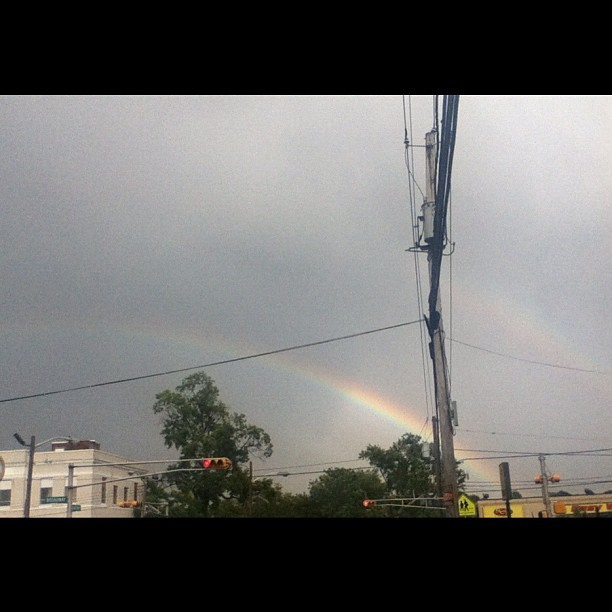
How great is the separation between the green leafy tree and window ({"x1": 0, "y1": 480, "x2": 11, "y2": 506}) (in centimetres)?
1310

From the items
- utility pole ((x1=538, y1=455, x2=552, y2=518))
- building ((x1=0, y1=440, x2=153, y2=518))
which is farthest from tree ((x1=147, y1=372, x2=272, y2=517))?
utility pole ((x1=538, y1=455, x2=552, y2=518))

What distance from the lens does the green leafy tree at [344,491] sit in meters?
28.4

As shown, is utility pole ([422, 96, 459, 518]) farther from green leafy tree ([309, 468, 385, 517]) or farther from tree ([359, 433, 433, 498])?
tree ([359, 433, 433, 498])

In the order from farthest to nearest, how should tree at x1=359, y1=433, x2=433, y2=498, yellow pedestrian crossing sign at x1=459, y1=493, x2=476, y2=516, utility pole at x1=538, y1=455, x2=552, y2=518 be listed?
1. tree at x1=359, y1=433, x2=433, y2=498
2. utility pole at x1=538, y1=455, x2=552, y2=518
3. yellow pedestrian crossing sign at x1=459, y1=493, x2=476, y2=516

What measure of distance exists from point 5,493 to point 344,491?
15.0 metres

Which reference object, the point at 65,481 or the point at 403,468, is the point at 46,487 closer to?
the point at 65,481

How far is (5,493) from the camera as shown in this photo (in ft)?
96.7

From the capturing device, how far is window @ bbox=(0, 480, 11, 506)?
28.7m

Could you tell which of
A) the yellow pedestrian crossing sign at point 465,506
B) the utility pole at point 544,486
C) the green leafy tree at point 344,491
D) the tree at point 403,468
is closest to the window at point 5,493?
the green leafy tree at point 344,491

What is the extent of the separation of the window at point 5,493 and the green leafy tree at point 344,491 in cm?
1310

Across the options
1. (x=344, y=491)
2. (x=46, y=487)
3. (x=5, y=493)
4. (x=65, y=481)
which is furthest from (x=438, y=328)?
(x=5, y=493)

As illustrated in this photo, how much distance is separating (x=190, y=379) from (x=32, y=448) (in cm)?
837
